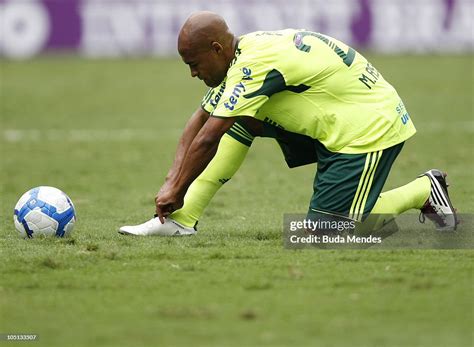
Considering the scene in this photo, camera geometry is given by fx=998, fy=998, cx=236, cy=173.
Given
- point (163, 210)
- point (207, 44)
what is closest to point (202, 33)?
point (207, 44)

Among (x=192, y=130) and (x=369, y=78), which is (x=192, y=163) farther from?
(x=369, y=78)

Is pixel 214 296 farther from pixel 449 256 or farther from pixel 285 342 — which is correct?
pixel 449 256

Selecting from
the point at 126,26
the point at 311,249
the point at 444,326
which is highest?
the point at 444,326

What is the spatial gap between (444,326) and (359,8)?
25536 millimetres

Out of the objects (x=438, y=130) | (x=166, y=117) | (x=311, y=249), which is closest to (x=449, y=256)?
(x=311, y=249)

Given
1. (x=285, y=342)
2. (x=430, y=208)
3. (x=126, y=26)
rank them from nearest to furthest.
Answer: (x=285, y=342), (x=430, y=208), (x=126, y=26)

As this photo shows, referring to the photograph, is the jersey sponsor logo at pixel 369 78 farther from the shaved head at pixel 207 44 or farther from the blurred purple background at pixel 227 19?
the blurred purple background at pixel 227 19

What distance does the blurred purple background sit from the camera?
95.7 feet

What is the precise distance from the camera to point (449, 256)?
23.0 feet

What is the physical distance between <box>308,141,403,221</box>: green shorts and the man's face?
3.42ft

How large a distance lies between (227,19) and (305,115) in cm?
2179

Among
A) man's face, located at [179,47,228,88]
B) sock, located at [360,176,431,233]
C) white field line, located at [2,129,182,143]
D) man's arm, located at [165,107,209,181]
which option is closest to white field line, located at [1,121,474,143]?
white field line, located at [2,129,182,143]

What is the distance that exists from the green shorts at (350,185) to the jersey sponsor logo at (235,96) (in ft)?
3.09

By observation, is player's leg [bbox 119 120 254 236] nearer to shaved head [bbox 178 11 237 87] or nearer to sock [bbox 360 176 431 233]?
shaved head [bbox 178 11 237 87]
